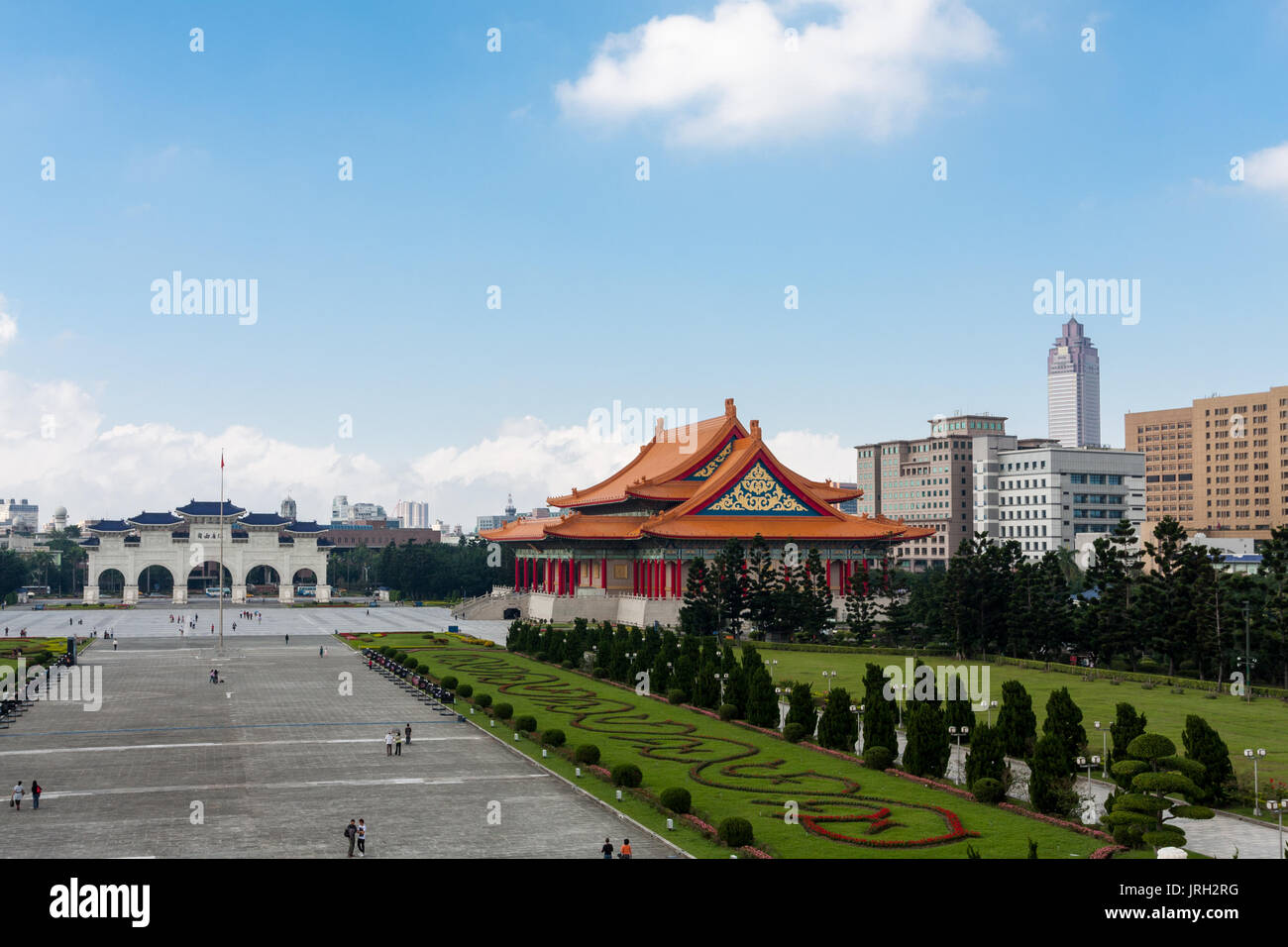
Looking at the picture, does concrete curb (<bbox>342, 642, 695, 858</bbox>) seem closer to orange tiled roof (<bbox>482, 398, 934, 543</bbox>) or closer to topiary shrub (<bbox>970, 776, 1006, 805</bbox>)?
topiary shrub (<bbox>970, 776, 1006, 805</bbox>)

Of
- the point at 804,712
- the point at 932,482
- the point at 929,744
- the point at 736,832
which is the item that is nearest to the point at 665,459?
the point at 804,712

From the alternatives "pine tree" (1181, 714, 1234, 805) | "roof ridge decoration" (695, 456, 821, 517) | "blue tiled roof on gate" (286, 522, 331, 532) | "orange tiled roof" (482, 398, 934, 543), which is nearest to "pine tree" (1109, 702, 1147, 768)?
"pine tree" (1181, 714, 1234, 805)

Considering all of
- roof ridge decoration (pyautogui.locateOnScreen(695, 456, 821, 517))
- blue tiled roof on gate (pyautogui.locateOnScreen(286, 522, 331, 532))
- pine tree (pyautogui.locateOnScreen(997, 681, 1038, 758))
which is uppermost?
roof ridge decoration (pyautogui.locateOnScreen(695, 456, 821, 517))

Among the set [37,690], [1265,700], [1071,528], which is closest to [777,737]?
[1265,700]

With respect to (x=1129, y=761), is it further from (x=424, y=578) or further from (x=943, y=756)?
(x=424, y=578)

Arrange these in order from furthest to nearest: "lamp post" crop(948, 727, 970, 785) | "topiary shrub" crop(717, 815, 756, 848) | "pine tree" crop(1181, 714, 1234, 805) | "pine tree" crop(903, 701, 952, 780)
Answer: "lamp post" crop(948, 727, 970, 785)
"pine tree" crop(903, 701, 952, 780)
"pine tree" crop(1181, 714, 1234, 805)
"topiary shrub" crop(717, 815, 756, 848)

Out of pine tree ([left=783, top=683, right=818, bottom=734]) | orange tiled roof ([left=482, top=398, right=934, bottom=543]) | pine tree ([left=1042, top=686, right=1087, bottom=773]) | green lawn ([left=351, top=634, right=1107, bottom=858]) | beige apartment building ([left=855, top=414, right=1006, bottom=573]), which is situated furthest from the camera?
beige apartment building ([left=855, top=414, right=1006, bottom=573])

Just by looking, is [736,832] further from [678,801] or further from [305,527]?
[305,527]

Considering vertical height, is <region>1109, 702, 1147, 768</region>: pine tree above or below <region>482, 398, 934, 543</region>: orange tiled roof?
below
